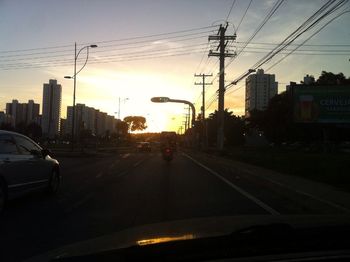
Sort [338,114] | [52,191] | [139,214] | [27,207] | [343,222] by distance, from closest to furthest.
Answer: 1. [343,222]
2. [139,214]
3. [27,207]
4. [52,191]
5. [338,114]

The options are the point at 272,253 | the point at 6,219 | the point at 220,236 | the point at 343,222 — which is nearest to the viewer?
the point at 272,253

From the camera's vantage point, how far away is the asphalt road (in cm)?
912

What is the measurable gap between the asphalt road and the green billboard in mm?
22318

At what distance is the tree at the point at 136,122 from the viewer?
189413 mm

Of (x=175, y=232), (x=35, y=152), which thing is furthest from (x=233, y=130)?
(x=175, y=232)

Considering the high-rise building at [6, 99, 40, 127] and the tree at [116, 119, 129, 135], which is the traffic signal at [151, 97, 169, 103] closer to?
the high-rise building at [6, 99, 40, 127]

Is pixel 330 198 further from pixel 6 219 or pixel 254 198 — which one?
pixel 6 219

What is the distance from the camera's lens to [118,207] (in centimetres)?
1288

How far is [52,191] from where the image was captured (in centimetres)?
1520

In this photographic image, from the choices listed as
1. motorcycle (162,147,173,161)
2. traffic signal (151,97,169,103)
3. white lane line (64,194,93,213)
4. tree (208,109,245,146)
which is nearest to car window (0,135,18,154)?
white lane line (64,194,93,213)

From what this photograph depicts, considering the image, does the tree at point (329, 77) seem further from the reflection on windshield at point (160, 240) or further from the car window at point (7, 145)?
the reflection on windshield at point (160, 240)

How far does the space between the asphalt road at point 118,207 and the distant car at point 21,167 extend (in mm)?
417

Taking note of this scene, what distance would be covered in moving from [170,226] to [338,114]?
3851 cm

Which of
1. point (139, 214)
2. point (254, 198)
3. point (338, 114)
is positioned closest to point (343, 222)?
point (139, 214)
